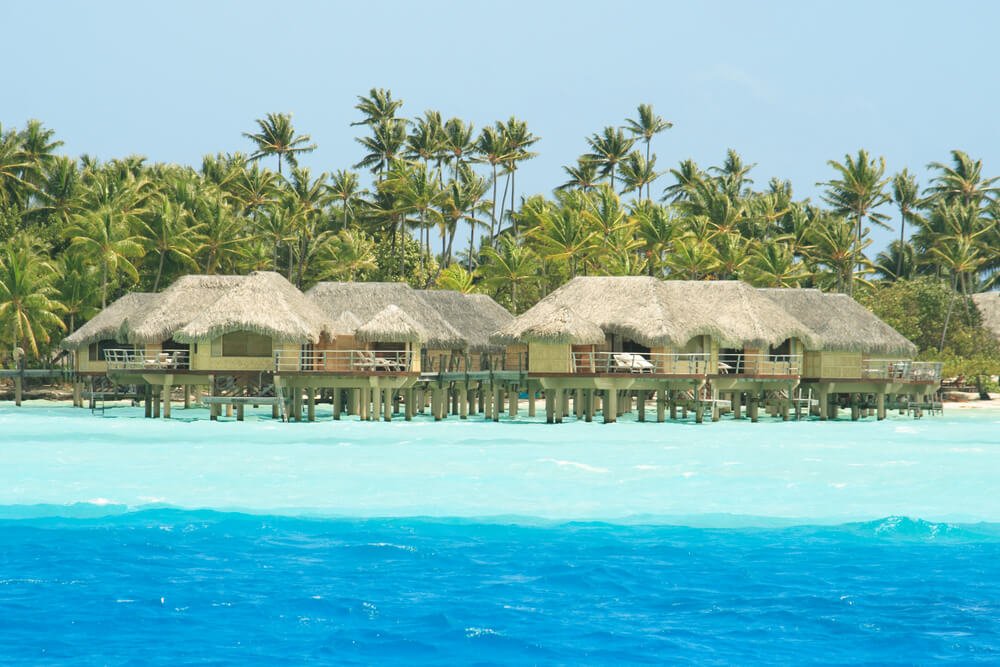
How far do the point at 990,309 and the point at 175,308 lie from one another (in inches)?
1797

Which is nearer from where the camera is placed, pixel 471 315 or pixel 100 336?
pixel 100 336

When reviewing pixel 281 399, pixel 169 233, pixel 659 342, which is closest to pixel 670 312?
pixel 659 342

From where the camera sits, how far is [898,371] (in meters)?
45.6

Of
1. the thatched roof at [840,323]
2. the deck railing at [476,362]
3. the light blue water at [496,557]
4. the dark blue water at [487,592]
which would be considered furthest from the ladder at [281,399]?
the dark blue water at [487,592]

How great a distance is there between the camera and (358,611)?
535 inches

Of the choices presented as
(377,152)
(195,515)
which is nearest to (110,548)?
(195,515)

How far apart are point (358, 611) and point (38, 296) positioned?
1607 inches

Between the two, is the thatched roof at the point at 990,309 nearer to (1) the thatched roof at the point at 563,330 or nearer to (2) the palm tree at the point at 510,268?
(2) the palm tree at the point at 510,268

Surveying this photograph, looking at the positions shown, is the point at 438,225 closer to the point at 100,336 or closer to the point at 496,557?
the point at 100,336

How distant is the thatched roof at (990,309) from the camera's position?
226 ft

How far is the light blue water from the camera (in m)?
12.5

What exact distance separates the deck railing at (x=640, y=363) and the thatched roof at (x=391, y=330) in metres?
4.94

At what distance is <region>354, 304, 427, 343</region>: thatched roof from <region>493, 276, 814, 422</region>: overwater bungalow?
2976 mm

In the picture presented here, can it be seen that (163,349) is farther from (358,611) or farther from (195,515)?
(358,611)
